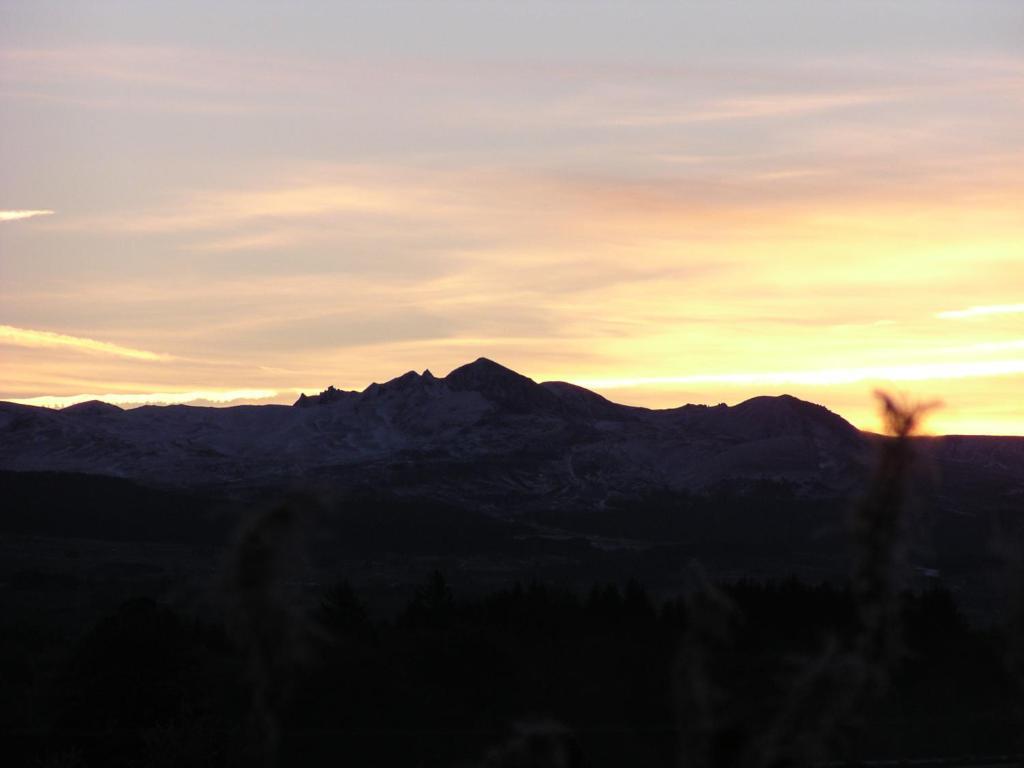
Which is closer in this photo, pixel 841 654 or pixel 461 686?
pixel 841 654

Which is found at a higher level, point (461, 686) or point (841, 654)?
point (841, 654)

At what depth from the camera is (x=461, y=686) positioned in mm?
58906

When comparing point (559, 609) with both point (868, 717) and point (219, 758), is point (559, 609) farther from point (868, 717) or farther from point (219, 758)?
point (868, 717)

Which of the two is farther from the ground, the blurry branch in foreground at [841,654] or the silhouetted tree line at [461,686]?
the blurry branch in foreground at [841,654]

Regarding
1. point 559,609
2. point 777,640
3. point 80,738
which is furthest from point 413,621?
point 80,738

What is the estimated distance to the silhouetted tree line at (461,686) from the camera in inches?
1528

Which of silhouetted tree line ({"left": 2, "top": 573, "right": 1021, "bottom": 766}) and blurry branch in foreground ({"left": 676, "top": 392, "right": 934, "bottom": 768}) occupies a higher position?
blurry branch in foreground ({"left": 676, "top": 392, "right": 934, "bottom": 768})

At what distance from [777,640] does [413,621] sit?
921 inches

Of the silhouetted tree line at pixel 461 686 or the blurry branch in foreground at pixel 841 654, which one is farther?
the silhouetted tree line at pixel 461 686

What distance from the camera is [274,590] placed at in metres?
5.32

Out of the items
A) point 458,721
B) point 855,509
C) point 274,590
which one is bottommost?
point 458,721

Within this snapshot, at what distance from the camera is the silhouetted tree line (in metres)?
38.8

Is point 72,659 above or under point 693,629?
under

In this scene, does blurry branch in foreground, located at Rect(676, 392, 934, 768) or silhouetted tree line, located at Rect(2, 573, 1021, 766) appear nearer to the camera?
blurry branch in foreground, located at Rect(676, 392, 934, 768)
